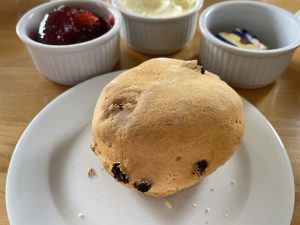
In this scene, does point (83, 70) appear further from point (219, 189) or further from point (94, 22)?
point (219, 189)

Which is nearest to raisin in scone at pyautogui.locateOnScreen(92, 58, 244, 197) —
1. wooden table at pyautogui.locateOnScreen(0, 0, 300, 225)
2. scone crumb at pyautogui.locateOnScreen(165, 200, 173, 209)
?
scone crumb at pyautogui.locateOnScreen(165, 200, 173, 209)

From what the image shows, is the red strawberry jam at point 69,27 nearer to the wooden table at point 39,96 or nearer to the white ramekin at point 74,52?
the white ramekin at point 74,52

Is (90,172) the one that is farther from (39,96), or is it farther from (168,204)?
(39,96)

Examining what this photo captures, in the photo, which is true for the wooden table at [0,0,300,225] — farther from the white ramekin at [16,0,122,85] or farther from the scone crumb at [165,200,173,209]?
the scone crumb at [165,200,173,209]

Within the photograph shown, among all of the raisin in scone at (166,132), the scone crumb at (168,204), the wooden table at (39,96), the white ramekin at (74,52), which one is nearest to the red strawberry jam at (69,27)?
the white ramekin at (74,52)

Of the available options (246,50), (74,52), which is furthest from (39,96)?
(246,50)

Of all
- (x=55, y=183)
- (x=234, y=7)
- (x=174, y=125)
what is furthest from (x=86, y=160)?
(x=234, y=7)
